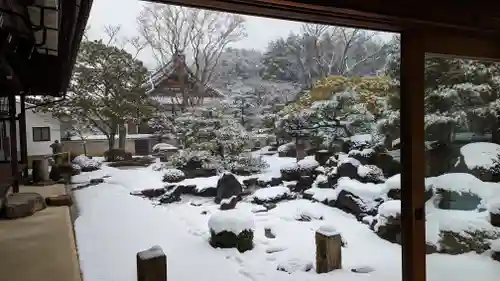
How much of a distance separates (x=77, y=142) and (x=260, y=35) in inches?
113

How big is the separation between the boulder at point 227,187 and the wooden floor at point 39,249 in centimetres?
309

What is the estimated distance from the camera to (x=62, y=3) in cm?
113

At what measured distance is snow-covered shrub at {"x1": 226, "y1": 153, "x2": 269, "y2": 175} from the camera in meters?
5.70

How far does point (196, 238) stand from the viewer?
4789mm

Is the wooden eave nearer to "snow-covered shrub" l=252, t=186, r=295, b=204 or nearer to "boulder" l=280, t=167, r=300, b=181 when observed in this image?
"snow-covered shrub" l=252, t=186, r=295, b=204

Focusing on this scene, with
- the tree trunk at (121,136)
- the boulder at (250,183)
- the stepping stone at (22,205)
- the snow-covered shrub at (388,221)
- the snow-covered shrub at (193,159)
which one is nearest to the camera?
the stepping stone at (22,205)

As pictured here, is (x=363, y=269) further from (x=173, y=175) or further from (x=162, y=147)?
(x=162, y=147)

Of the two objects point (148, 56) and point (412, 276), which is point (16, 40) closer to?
point (412, 276)

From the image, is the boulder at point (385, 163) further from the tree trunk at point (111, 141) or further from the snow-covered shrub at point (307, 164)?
the tree trunk at point (111, 141)

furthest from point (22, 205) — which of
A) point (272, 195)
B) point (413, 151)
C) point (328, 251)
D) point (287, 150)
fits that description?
point (287, 150)

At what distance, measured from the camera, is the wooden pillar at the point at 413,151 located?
4.71 ft

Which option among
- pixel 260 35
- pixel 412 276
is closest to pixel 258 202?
pixel 260 35

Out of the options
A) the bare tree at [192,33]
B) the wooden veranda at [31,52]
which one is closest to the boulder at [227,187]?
the bare tree at [192,33]

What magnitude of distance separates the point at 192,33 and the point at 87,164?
2.24 m
